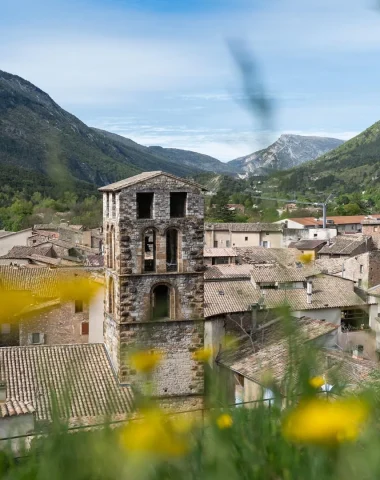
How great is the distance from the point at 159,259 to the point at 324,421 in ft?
54.1

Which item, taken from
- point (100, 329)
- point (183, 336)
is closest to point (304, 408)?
point (183, 336)

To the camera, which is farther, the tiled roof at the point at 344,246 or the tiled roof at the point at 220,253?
the tiled roof at the point at 220,253

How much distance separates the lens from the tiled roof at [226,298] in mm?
20609

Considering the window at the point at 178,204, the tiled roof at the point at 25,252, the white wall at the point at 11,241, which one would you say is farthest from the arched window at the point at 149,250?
the white wall at the point at 11,241

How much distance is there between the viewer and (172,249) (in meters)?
18.3

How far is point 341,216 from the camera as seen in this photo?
63812 mm

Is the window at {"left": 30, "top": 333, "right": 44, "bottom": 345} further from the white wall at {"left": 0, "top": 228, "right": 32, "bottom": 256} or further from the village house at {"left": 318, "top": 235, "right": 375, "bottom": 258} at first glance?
the white wall at {"left": 0, "top": 228, "right": 32, "bottom": 256}

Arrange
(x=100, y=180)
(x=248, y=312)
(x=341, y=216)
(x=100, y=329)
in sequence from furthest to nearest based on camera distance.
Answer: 1. (x=341, y=216)
2. (x=100, y=329)
3. (x=248, y=312)
4. (x=100, y=180)

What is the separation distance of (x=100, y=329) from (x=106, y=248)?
466 cm

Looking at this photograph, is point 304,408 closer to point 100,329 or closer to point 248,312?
point 248,312

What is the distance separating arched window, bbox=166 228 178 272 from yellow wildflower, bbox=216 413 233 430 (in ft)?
53.4

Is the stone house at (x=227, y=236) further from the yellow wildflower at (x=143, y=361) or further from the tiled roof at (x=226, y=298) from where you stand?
the yellow wildflower at (x=143, y=361)

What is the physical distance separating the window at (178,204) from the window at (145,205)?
652 millimetres

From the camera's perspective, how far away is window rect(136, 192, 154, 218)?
17734 mm
